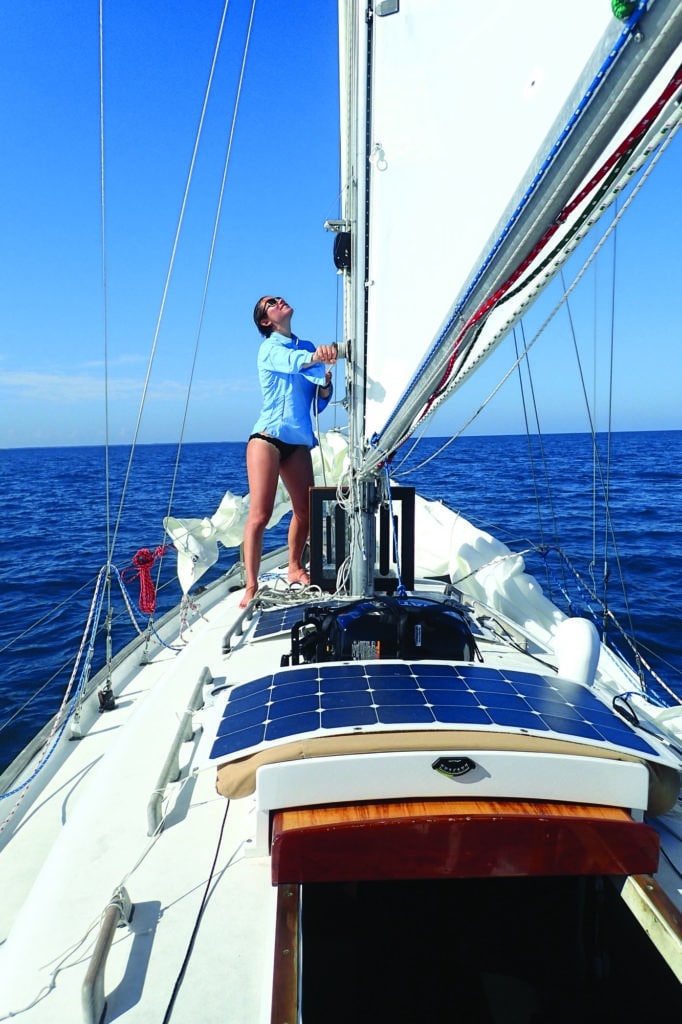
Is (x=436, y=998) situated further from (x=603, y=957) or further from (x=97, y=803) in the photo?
(x=97, y=803)

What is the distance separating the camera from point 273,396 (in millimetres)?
4797

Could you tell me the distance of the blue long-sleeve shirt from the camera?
14.8 feet

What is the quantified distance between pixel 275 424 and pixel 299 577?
1276 millimetres

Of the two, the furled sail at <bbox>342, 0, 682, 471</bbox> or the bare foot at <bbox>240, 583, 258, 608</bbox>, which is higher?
the furled sail at <bbox>342, 0, 682, 471</bbox>

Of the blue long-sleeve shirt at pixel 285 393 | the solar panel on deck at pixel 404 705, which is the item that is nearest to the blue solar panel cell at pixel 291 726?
the solar panel on deck at pixel 404 705

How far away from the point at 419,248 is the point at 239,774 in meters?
1.92

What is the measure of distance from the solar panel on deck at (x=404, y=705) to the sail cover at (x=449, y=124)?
1333 mm

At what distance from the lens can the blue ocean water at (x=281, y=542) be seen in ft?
22.6

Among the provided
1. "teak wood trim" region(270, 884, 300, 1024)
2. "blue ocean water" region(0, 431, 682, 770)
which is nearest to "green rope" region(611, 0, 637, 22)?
Result: "teak wood trim" region(270, 884, 300, 1024)

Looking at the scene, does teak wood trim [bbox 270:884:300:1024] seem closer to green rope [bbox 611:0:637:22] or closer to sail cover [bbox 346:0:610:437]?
sail cover [bbox 346:0:610:437]

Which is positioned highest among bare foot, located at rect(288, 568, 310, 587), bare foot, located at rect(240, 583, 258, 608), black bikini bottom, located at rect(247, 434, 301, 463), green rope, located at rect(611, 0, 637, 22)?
green rope, located at rect(611, 0, 637, 22)

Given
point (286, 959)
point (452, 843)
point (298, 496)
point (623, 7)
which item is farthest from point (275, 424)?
point (623, 7)

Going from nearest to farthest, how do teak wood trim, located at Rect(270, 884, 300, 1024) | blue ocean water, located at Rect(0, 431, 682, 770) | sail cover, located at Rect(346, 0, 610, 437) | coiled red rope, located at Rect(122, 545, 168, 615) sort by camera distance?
1. sail cover, located at Rect(346, 0, 610, 437)
2. teak wood trim, located at Rect(270, 884, 300, 1024)
3. coiled red rope, located at Rect(122, 545, 168, 615)
4. blue ocean water, located at Rect(0, 431, 682, 770)

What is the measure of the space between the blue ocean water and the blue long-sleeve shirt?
834 millimetres
